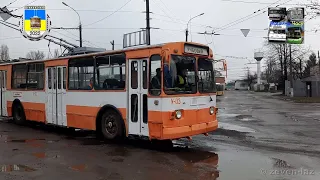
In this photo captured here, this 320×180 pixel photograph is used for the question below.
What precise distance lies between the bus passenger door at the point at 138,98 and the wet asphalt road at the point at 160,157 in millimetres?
623

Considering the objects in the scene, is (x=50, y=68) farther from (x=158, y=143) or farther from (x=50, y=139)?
(x=158, y=143)

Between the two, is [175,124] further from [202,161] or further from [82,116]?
[82,116]

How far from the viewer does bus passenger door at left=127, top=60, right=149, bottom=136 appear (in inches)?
378

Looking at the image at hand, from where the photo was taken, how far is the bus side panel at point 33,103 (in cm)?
1362

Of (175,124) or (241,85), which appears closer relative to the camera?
(175,124)

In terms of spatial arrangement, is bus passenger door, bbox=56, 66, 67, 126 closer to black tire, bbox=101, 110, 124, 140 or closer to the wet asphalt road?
the wet asphalt road

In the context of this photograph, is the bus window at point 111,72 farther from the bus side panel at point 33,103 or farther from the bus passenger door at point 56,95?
the bus side panel at point 33,103

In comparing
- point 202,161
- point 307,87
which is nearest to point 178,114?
point 202,161

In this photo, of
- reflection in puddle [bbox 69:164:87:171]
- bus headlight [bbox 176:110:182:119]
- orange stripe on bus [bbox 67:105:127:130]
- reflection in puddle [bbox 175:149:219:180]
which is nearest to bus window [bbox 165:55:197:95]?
bus headlight [bbox 176:110:182:119]

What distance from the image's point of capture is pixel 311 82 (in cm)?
5422

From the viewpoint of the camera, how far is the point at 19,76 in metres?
15.1

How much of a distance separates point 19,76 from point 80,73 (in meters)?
4.68

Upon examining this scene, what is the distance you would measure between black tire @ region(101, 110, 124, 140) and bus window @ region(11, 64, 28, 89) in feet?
18.0

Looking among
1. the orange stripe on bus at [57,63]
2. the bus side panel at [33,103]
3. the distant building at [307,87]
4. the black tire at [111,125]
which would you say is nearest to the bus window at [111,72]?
the black tire at [111,125]
